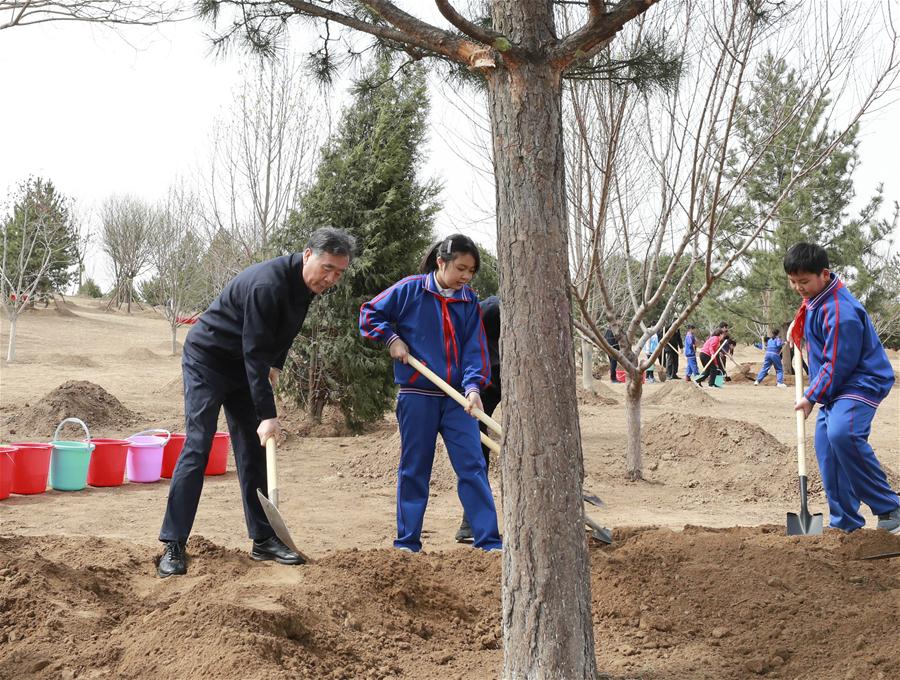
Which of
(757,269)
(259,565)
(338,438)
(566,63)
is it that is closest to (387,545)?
(259,565)

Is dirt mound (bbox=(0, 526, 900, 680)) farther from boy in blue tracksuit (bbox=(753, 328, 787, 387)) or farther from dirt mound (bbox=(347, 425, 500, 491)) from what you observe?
boy in blue tracksuit (bbox=(753, 328, 787, 387))

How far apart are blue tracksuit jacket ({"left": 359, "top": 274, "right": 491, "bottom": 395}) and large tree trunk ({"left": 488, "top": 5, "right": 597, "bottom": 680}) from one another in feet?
5.81

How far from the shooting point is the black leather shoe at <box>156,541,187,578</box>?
140 inches

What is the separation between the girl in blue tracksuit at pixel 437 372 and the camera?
4.07 m

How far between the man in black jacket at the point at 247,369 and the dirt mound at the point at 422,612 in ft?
0.74

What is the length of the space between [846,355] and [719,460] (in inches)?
134

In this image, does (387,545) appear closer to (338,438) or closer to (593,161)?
(593,161)

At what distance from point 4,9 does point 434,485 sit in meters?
5.18

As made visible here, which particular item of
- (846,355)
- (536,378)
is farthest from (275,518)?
(846,355)

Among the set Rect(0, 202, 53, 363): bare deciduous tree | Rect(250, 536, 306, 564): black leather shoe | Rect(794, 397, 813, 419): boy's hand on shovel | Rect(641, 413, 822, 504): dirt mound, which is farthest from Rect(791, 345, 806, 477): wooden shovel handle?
Rect(0, 202, 53, 363): bare deciduous tree

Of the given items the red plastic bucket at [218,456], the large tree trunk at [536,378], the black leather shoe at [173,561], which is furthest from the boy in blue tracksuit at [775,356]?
the large tree trunk at [536,378]

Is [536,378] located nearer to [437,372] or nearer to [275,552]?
[437,372]

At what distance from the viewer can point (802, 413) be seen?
4426 mm

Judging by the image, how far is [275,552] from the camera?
391 centimetres
